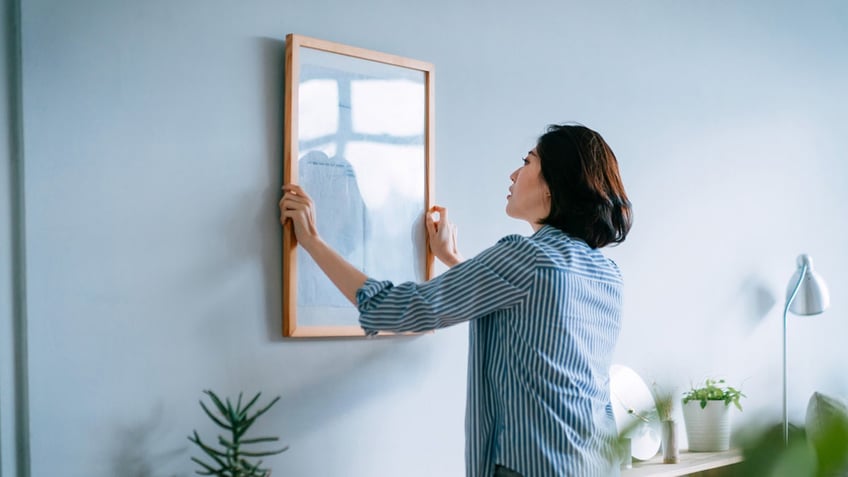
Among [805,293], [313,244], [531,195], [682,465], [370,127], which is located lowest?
[682,465]

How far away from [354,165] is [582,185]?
0.49 metres

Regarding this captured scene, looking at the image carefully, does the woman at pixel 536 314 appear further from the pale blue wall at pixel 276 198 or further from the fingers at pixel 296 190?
the pale blue wall at pixel 276 198

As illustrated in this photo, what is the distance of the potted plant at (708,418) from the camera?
7.95 feet

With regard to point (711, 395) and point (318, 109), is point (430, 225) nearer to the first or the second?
point (318, 109)

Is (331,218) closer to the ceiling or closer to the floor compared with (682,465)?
closer to the ceiling

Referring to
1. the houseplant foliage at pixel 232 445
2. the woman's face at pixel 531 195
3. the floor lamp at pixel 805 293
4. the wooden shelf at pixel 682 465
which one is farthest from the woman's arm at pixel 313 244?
the floor lamp at pixel 805 293

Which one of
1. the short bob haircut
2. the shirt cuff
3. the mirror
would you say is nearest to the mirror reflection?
the shirt cuff

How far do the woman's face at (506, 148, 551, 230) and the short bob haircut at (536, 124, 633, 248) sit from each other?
1.0 inches

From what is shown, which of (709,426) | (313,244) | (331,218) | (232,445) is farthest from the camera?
(709,426)

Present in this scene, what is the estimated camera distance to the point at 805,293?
2.75 metres

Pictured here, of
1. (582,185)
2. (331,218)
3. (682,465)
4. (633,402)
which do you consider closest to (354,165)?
(331,218)

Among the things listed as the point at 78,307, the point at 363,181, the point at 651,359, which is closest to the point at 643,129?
the point at 651,359

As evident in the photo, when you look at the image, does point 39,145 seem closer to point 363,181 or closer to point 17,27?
point 17,27

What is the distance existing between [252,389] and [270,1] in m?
0.80
